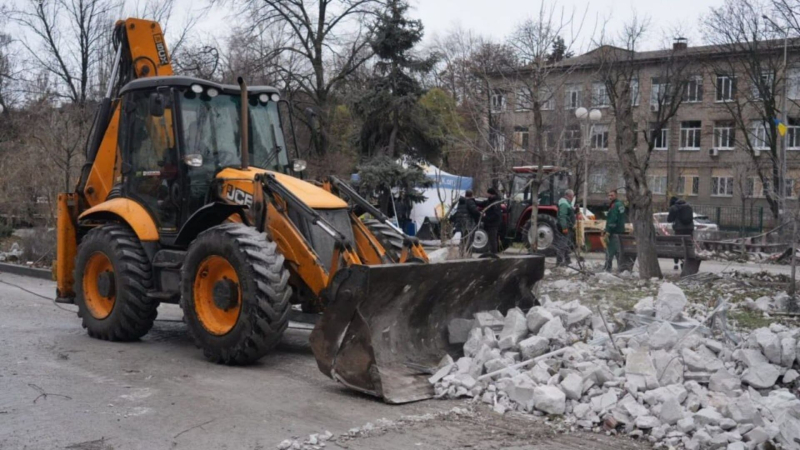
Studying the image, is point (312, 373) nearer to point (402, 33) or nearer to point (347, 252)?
point (347, 252)

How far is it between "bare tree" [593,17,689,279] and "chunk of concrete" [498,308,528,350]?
22.3 ft

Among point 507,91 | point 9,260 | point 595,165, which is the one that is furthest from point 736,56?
point 9,260

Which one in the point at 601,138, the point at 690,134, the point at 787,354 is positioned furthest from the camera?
the point at 690,134

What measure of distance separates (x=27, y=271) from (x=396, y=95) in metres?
11.7

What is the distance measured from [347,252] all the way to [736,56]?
34855 mm

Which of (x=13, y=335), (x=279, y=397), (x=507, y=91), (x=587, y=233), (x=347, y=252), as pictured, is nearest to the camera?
(x=279, y=397)

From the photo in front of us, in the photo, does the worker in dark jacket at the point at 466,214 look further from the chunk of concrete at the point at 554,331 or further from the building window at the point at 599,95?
the building window at the point at 599,95

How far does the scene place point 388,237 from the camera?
31.3 ft

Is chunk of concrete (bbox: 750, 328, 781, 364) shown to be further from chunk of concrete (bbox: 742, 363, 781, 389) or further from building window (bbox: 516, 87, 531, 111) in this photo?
building window (bbox: 516, 87, 531, 111)

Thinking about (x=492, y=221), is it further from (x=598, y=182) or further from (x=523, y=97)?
(x=598, y=182)

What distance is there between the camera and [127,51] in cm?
1087

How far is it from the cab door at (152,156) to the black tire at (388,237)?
7.36 ft

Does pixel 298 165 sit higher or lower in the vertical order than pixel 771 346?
higher

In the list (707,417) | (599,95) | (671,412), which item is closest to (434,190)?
(599,95)
